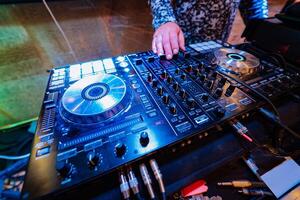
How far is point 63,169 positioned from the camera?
33cm

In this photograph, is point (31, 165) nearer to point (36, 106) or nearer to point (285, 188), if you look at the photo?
point (285, 188)

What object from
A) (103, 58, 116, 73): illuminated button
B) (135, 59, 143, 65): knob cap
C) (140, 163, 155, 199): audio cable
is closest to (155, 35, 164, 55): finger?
(135, 59, 143, 65): knob cap

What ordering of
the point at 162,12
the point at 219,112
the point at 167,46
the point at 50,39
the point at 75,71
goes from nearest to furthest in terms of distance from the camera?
the point at 219,112 → the point at 75,71 → the point at 167,46 → the point at 162,12 → the point at 50,39

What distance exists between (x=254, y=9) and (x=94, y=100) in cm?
133

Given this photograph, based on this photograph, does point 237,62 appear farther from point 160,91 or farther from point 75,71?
point 75,71

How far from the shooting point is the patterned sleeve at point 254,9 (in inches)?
43.1

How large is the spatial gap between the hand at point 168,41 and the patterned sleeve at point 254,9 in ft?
2.26

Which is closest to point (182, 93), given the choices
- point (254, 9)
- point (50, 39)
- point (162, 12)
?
point (162, 12)

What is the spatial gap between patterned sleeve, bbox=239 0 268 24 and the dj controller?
535 millimetres

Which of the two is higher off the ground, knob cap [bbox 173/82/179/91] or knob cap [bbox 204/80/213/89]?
knob cap [bbox 173/82/179/91]

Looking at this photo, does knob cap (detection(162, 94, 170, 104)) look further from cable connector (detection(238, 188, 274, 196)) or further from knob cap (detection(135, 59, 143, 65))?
cable connector (detection(238, 188, 274, 196))

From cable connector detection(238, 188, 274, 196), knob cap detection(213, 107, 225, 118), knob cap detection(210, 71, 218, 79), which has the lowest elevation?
cable connector detection(238, 188, 274, 196)

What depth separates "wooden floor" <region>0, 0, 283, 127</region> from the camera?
3.79ft

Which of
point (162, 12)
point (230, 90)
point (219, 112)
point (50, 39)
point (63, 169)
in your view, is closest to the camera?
point (63, 169)
